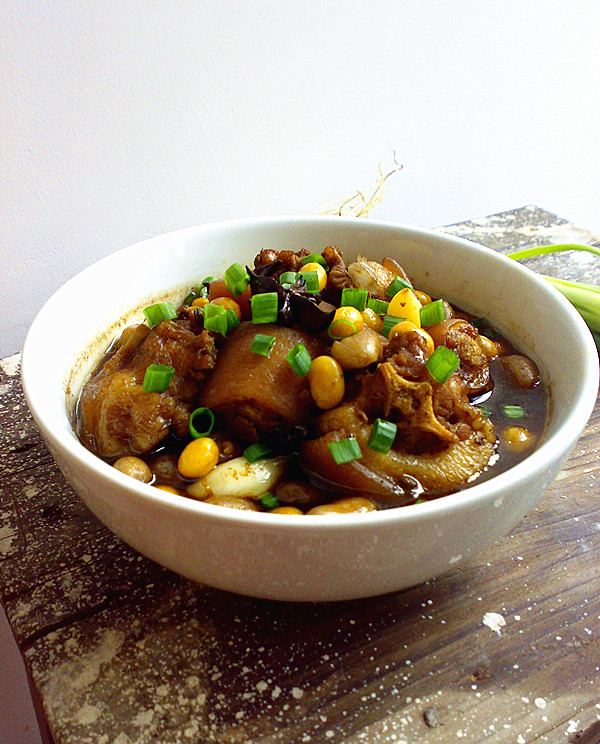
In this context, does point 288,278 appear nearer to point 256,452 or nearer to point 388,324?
point 388,324

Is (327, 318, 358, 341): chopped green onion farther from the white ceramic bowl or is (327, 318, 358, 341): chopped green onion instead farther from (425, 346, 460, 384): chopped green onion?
the white ceramic bowl

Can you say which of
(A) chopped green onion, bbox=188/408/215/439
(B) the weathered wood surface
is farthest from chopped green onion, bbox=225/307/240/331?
(B) the weathered wood surface

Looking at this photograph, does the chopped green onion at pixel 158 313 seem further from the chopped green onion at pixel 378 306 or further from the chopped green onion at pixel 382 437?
the chopped green onion at pixel 382 437

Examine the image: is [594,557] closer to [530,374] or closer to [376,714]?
[530,374]

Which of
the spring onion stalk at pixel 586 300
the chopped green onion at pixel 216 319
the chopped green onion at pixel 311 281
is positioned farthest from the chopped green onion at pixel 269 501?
the spring onion stalk at pixel 586 300

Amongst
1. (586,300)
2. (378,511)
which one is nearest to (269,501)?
(378,511)

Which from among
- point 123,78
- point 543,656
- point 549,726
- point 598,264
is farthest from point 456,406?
point 123,78
